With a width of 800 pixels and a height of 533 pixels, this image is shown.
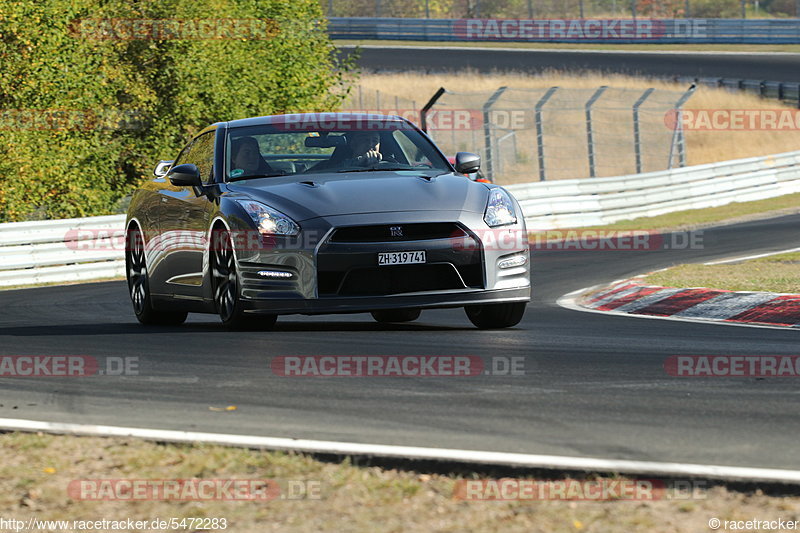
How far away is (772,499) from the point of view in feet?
14.4

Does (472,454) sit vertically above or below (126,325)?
above

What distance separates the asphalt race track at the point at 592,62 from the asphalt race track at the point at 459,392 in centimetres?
3968

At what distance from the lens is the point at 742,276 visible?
13.8 meters

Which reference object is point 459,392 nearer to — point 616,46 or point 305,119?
point 305,119

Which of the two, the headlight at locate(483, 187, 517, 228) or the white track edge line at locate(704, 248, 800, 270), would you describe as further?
the white track edge line at locate(704, 248, 800, 270)

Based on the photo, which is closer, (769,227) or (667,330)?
(667,330)

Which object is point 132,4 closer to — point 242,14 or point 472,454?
point 242,14

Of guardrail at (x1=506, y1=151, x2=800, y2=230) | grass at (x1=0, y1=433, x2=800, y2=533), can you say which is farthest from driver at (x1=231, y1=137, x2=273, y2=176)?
guardrail at (x1=506, y1=151, x2=800, y2=230)

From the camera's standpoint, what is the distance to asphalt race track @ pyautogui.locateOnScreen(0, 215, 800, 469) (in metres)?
5.33

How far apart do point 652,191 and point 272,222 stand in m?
19.6

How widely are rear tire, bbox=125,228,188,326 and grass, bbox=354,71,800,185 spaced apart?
25.1m

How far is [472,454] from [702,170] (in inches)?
979

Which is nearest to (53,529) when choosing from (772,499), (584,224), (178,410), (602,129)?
(178,410)

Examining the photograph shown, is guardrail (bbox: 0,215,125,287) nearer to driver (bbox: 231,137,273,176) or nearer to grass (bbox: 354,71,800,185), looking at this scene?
driver (bbox: 231,137,273,176)
